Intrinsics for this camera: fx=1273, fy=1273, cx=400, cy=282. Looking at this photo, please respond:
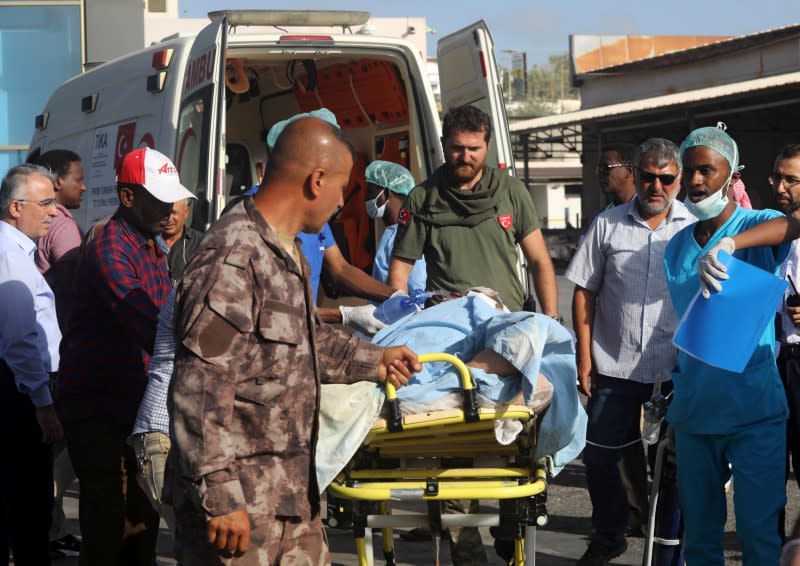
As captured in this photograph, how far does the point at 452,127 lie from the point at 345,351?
2.22m

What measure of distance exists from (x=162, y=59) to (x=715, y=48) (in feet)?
85.2

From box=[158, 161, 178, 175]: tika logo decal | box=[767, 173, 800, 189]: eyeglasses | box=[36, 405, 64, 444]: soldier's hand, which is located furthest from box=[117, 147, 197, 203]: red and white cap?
box=[767, 173, 800, 189]: eyeglasses

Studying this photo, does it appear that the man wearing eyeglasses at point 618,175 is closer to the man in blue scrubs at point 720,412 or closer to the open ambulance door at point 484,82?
the open ambulance door at point 484,82

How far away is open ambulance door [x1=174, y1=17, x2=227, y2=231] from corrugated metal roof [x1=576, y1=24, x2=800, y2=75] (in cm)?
2416

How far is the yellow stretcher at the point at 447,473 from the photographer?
405cm

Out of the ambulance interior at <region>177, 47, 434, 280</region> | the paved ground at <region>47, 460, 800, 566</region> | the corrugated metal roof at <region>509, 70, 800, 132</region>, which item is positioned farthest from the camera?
the corrugated metal roof at <region>509, 70, 800, 132</region>

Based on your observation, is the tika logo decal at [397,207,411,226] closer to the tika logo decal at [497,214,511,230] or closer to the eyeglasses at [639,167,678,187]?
the tika logo decal at [497,214,511,230]

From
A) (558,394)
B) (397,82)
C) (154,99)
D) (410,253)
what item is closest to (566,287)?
(397,82)

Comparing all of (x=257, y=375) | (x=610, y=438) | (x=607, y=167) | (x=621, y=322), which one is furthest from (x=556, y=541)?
(x=257, y=375)

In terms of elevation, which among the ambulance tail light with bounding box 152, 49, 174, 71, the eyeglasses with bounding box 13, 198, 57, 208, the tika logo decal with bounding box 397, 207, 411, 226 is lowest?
the tika logo decal with bounding box 397, 207, 411, 226

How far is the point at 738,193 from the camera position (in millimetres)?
7527

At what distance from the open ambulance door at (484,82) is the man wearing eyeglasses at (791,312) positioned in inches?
68.9

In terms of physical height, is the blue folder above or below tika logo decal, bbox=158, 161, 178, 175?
below

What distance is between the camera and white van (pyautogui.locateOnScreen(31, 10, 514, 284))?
7.15 m
